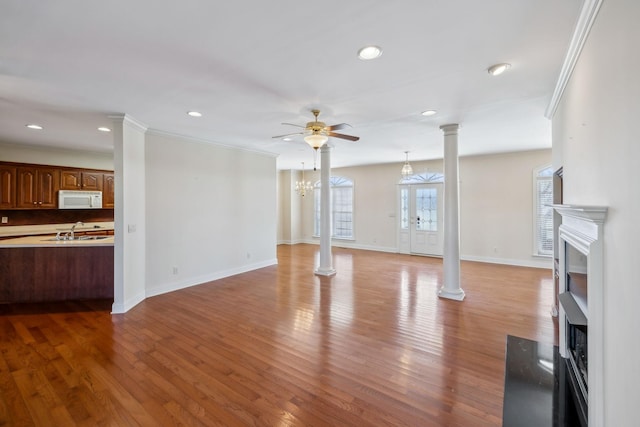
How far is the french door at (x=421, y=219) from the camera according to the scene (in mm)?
7988

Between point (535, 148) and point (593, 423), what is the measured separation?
20.5ft

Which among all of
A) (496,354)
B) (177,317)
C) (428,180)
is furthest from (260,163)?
(496,354)

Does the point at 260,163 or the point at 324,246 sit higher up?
the point at 260,163

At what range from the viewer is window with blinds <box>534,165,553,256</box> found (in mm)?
6336

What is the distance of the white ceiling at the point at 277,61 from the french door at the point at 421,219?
3739mm

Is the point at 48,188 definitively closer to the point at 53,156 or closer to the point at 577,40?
the point at 53,156

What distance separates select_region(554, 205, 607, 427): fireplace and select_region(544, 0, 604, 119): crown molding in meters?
1.16

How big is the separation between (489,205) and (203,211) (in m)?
6.66

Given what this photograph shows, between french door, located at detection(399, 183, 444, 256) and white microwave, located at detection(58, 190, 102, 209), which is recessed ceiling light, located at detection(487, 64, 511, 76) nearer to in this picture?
french door, located at detection(399, 183, 444, 256)

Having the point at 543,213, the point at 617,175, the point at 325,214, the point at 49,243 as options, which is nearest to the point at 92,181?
the point at 49,243

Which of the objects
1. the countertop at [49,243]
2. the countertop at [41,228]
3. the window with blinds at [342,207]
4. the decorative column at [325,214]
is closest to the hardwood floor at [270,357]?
the countertop at [49,243]

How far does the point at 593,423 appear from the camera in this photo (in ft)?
5.22

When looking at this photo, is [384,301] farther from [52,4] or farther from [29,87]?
[29,87]

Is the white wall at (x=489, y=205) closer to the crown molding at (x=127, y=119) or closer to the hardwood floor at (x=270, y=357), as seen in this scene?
the hardwood floor at (x=270, y=357)
